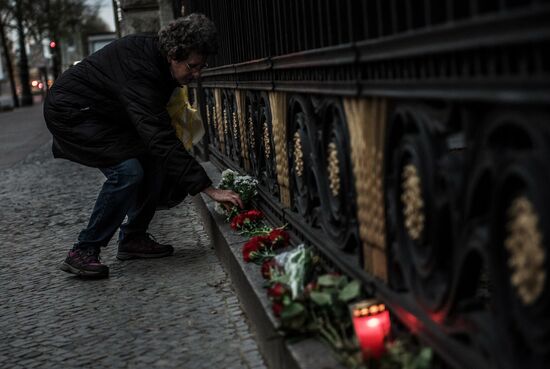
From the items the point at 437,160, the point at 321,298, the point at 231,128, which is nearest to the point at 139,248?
the point at 231,128

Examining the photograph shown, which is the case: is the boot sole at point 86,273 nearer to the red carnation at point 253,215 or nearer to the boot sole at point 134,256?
the boot sole at point 134,256

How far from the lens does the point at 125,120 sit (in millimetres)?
5793

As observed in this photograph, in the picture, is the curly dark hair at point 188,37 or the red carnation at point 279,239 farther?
the curly dark hair at point 188,37

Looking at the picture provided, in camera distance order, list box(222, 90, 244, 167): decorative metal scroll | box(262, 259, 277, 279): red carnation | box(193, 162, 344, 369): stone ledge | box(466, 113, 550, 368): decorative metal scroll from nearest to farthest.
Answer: box(466, 113, 550, 368): decorative metal scroll < box(193, 162, 344, 369): stone ledge < box(262, 259, 277, 279): red carnation < box(222, 90, 244, 167): decorative metal scroll

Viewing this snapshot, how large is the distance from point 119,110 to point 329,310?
2.82 meters

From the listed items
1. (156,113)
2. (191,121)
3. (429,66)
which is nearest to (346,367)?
(429,66)

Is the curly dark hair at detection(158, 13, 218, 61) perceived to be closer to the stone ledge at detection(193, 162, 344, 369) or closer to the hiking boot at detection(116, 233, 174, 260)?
the stone ledge at detection(193, 162, 344, 369)

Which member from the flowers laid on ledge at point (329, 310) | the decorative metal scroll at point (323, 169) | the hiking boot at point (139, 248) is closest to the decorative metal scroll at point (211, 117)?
the hiking boot at point (139, 248)

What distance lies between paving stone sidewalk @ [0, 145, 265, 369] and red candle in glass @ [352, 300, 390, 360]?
1.08 meters

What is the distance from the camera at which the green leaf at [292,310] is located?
3295 millimetres

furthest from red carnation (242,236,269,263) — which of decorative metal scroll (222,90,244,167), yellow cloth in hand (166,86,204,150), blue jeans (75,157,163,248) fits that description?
decorative metal scroll (222,90,244,167)

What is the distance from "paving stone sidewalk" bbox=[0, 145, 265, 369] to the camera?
4.12 meters

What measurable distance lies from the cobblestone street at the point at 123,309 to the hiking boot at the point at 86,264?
0.06 metres

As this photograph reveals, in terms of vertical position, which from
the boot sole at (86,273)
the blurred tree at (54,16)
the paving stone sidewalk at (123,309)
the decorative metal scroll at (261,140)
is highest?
the blurred tree at (54,16)
